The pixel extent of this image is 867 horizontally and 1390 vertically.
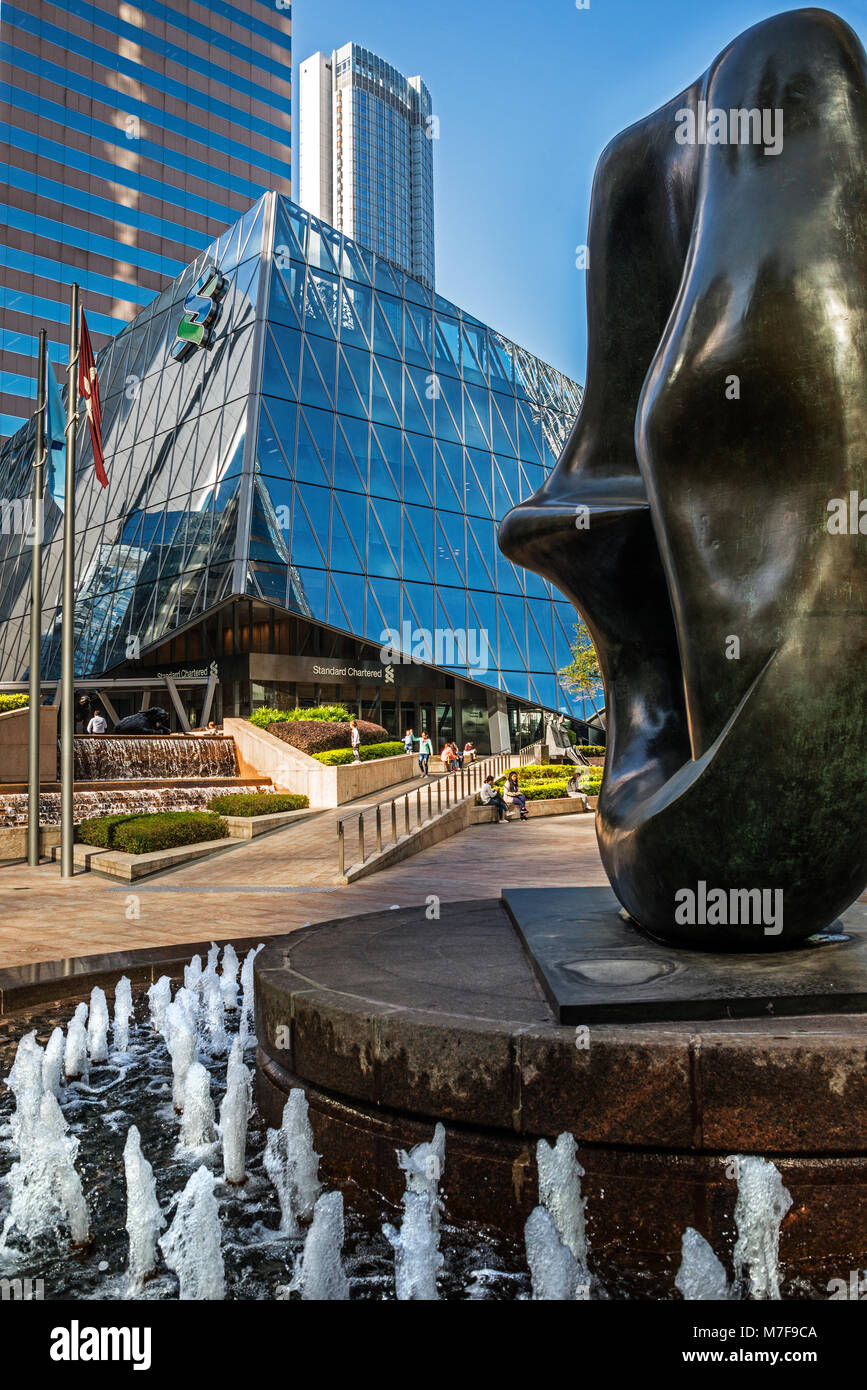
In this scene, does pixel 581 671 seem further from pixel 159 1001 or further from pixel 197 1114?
pixel 197 1114

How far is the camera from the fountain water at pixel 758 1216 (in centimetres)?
292

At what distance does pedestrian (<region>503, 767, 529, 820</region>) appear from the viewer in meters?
24.0

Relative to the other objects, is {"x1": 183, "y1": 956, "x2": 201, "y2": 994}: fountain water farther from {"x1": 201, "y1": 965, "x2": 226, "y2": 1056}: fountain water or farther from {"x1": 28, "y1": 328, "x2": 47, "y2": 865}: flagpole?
{"x1": 28, "y1": 328, "x2": 47, "y2": 865}: flagpole

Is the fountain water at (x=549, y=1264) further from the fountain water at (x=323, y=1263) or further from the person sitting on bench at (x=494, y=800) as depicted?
the person sitting on bench at (x=494, y=800)

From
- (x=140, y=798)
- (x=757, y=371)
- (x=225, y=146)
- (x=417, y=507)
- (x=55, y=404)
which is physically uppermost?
(x=225, y=146)

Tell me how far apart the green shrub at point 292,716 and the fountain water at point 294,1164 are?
24510 mm

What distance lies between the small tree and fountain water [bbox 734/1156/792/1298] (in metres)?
36.9

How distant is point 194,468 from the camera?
38.3 metres

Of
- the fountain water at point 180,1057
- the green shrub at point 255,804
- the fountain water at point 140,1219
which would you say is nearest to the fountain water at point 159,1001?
the fountain water at point 180,1057

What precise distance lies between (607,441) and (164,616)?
33686 millimetres

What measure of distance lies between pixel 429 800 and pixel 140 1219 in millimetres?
16741

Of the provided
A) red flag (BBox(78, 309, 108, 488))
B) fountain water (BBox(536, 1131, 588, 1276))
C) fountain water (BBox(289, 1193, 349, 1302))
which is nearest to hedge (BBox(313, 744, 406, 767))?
red flag (BBox(78, 309, 108, 488))
